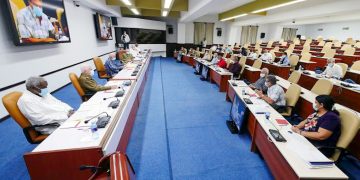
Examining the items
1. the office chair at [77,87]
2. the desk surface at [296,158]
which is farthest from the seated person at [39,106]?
the desk surface at [296,158]

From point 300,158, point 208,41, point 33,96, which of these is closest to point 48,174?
point 33,96

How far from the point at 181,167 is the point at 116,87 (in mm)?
2047

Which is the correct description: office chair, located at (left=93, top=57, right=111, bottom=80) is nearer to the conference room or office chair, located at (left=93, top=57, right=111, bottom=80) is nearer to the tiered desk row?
the conference room

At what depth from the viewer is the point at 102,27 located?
28.5 feet

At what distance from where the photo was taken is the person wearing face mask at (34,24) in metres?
3.70

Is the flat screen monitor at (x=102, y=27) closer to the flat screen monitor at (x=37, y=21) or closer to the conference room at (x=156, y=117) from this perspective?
the conference room at (x=156, y=117)

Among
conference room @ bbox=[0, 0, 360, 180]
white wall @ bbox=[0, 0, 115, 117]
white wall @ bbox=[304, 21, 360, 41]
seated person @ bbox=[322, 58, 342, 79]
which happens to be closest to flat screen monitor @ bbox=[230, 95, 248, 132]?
conference room @ bbox=[0, 0, 360, 180]

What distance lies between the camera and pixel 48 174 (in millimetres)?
1587

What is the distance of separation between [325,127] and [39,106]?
3.38 metres

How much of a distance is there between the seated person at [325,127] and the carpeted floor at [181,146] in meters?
0.72

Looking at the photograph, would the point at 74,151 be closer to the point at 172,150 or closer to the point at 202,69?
the point at 172,150

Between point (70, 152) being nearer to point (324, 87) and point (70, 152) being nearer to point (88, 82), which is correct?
point (88, 82)

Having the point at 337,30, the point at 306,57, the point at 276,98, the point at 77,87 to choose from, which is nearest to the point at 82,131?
the point at 77,87

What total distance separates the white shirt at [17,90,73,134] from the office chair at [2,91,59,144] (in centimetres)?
4
